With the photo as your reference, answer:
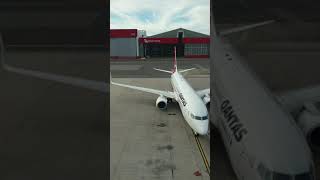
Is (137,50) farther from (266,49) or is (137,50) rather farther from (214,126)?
(214,126)

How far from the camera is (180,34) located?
8994 centimetres

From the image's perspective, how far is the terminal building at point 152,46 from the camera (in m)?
87.2

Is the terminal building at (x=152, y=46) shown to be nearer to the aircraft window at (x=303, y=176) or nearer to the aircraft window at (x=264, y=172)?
the aircraft window at (x=264, y=172)

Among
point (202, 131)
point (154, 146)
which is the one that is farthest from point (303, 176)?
point (154, 146)

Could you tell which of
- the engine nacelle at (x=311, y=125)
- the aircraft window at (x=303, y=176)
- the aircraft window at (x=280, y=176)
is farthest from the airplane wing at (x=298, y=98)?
the aircraft window at (x=280, y=176)

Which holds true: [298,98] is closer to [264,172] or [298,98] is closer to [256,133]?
[256,133]

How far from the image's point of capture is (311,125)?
39.9 feet

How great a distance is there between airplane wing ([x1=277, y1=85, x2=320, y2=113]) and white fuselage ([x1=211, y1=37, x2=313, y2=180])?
2.37m

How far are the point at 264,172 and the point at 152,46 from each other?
81392 mm

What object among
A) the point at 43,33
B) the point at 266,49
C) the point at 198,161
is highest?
the point at 43,33

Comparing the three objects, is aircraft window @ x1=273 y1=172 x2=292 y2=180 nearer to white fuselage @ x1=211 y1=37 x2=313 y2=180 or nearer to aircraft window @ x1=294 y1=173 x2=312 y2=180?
white fuselage @ x1=211 y1=37 x2=313 y2=180

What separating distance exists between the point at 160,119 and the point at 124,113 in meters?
2.97

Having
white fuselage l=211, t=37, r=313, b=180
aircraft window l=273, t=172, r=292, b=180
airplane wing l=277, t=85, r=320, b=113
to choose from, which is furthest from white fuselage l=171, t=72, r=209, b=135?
aircraft window l=273, t=172, r=292, b=180

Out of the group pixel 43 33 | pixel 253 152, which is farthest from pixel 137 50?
pixel 253 152
